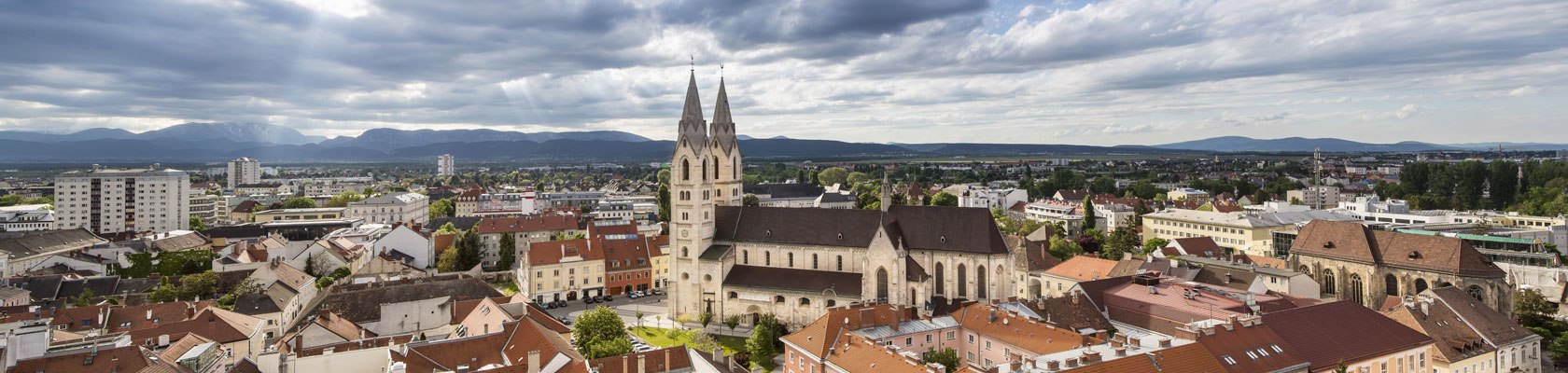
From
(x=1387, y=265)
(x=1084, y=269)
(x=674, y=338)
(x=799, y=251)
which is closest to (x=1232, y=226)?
A: (x=1387, y=265)

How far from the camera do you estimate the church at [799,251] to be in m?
50.2

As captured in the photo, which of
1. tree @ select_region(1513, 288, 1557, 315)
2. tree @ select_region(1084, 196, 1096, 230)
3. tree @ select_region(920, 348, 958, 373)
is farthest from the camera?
tree @ select_region(1084, 196, 1096, 230)

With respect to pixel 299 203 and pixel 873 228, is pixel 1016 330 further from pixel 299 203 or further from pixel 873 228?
pixel 299 203

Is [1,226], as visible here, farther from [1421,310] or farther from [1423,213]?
[1423,213]

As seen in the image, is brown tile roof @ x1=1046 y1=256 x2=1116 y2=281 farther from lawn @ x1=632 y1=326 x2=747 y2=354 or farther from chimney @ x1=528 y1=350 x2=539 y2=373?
chimney @ x1=528 y1=350 x2=539 y2=373

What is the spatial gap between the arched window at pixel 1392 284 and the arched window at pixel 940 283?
26033mm

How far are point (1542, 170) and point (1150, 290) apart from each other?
130437mm

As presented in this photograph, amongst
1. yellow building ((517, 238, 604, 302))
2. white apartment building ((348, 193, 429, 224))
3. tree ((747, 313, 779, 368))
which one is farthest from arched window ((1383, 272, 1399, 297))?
white apartment building ((348, 193, 429, 224))

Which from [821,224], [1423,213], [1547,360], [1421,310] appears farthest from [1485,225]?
[821,224]

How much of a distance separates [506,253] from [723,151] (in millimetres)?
31803

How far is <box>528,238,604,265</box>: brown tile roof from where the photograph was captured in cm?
6328

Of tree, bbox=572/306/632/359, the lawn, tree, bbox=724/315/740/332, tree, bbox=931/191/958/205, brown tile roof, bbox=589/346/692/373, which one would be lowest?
the lawn

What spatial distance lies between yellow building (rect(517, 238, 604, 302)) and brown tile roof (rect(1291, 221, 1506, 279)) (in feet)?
161

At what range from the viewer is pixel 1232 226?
81250 millimetres
